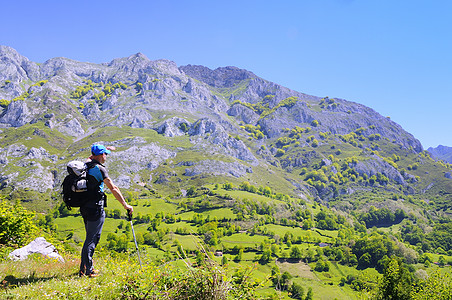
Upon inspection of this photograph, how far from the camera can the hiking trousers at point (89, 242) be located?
6.92m

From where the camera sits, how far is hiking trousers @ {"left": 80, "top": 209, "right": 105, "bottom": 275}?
6.92 metres

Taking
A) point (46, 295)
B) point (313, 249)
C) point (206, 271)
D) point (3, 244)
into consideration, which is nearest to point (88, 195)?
point (46, 295)

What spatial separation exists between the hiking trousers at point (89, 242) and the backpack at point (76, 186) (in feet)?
1.77

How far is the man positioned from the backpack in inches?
4.7

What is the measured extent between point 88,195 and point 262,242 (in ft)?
441

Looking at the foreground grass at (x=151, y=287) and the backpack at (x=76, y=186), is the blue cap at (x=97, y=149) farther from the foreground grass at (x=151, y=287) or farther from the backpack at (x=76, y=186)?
the foreground grass at (x=151, y=287)

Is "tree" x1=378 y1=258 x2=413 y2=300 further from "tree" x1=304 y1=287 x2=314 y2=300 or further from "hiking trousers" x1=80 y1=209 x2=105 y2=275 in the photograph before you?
"hiking trousers" x1=80 y1=209 x2=105 y2=275

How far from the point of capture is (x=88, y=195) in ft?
22.8

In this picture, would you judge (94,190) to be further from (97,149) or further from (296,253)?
(296,253)

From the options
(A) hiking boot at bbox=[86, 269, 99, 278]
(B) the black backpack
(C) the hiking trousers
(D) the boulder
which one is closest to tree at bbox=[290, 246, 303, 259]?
(D) the boulder

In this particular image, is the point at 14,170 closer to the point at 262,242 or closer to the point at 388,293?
the point at 262,242

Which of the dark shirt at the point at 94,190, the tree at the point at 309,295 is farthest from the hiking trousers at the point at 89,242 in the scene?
the tree at the point at 309,295

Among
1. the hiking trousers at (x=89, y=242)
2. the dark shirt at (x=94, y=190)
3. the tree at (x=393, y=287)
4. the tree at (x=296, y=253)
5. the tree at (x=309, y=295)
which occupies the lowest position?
the tree at (x=309, y=295)

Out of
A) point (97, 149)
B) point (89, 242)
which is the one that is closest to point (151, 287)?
point (89, 242)
